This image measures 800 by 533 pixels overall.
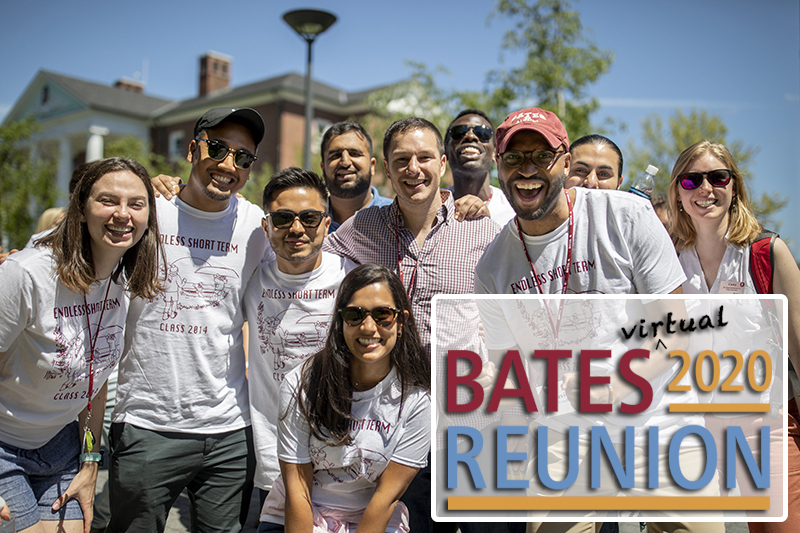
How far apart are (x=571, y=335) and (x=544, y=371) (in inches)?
7.7

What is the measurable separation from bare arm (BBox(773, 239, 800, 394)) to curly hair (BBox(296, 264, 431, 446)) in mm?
1730

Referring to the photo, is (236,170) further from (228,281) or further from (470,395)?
(470,395)

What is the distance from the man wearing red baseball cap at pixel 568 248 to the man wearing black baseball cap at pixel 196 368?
1.48 m

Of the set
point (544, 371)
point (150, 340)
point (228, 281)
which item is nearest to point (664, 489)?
point (544, 371)

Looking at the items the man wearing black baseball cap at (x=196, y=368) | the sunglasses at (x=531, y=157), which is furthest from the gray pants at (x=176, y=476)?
the sunglasses at (x=531, y=157)

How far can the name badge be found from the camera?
2.92m

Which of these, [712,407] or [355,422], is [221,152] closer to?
[355,422]

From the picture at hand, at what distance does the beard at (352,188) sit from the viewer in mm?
4352

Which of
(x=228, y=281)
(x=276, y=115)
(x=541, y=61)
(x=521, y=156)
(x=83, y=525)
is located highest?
(x=276, y=115)

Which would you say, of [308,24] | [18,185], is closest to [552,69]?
[308,24]

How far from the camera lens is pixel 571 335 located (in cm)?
259

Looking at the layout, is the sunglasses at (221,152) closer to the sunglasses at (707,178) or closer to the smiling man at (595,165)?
the smiling man at (595,165)

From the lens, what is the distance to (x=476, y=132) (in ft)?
14.4
